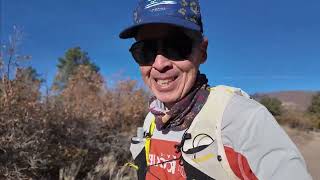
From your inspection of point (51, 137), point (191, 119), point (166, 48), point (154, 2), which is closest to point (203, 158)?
point (191, 119)

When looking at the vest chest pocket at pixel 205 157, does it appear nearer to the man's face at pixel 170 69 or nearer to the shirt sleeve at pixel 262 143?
the shirt sleeve at pixel 262 143

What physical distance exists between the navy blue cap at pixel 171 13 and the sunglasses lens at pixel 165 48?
9cm

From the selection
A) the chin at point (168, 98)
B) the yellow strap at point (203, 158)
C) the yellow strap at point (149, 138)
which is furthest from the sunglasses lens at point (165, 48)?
the yellow strap at point (203, 158)

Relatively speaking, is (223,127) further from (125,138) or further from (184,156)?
(125,138)

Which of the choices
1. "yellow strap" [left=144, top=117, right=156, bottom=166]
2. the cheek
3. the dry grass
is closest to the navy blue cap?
the cheek

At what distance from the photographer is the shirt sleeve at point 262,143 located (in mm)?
1466

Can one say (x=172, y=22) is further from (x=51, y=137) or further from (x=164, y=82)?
(x=51, y=137)

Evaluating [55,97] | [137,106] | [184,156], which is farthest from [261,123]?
[137,106]

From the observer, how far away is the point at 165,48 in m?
1.94

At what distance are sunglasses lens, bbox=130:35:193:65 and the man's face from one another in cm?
1

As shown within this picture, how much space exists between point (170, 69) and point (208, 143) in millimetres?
403

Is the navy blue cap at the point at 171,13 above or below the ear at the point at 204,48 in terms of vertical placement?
above

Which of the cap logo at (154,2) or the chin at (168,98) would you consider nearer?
the cap logo at (154,2)

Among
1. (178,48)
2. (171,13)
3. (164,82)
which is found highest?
(171,13)
